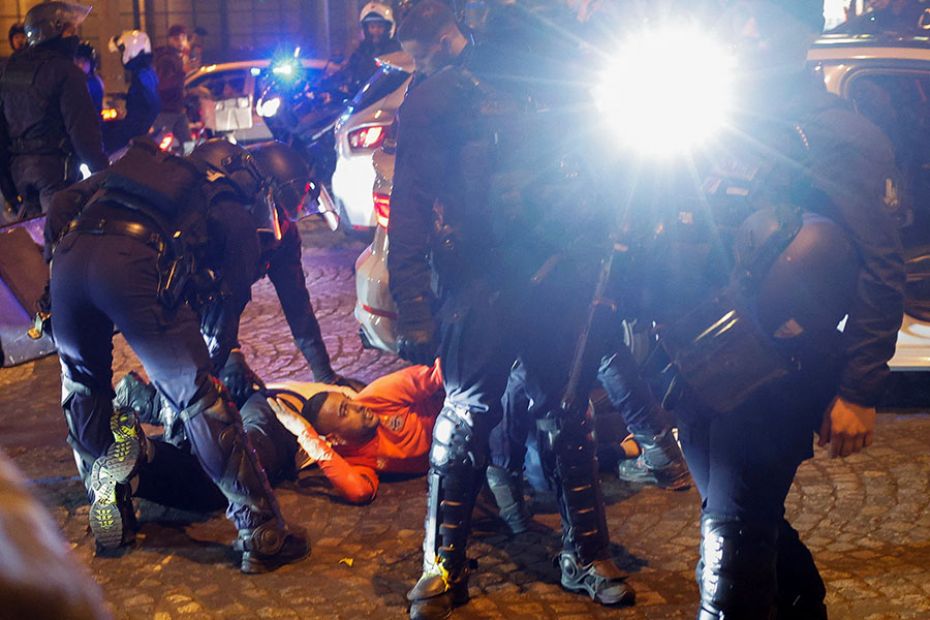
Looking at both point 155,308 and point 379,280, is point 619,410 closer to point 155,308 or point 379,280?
point 379,280

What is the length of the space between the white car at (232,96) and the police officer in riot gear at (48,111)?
7.54 metres

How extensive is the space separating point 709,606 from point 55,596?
2418 millimetres

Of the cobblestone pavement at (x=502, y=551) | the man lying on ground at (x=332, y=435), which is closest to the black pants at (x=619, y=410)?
the cobblestone pavement at (x=502, y=551)

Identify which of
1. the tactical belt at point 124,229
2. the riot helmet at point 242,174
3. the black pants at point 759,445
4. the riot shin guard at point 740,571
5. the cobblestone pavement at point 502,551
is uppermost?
the riot helmet at point 242,174

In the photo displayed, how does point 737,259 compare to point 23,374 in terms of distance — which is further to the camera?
point 23,374

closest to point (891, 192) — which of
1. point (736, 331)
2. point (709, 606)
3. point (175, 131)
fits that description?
point (736, 331)

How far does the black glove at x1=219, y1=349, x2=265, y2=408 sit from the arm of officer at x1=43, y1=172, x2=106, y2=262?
1.11m

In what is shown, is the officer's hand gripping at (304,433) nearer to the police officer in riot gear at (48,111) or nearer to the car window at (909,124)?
the car window at (909,124)

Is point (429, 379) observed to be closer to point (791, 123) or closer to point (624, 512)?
point (624, 512)

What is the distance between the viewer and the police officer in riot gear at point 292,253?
5.64 metres

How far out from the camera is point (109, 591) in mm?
4863

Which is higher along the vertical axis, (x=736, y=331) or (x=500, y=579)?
(x=736, y=331)

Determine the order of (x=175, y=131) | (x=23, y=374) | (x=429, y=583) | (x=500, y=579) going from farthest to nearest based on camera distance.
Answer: (x=175, y=131) → (x=23, y=374) → (x=500, y=579) → (x=429, y=583)

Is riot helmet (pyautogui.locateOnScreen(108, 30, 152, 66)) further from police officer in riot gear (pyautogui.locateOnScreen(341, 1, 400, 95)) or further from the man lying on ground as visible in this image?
the man lying on ground
